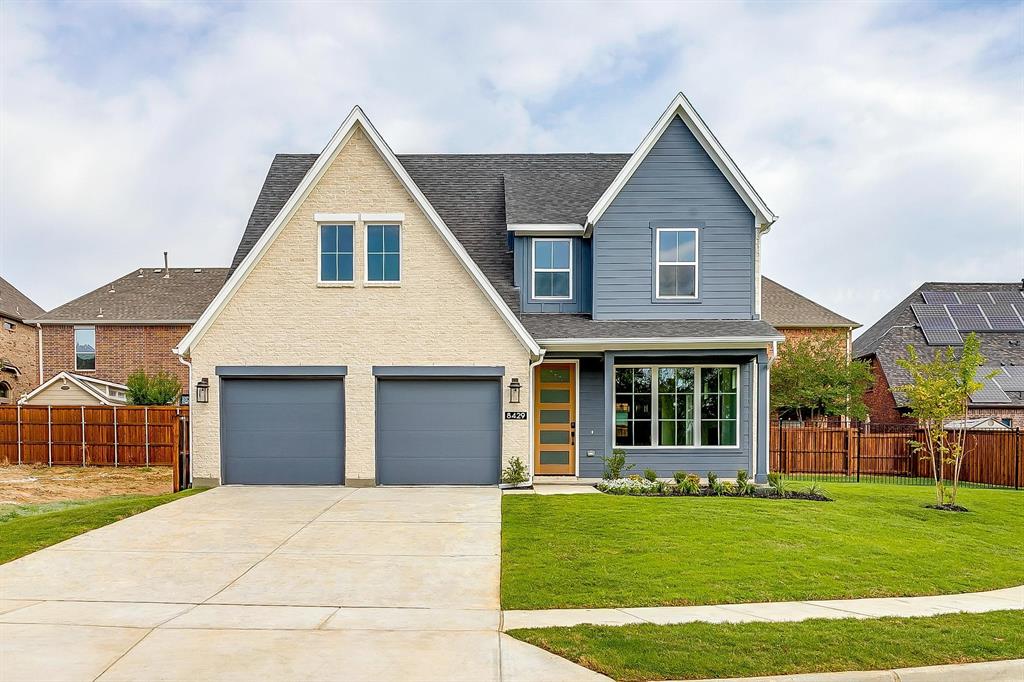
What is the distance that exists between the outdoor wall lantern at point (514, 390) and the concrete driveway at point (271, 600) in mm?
2972

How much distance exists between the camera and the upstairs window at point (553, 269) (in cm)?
1803

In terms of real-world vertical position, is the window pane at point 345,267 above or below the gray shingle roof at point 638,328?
above

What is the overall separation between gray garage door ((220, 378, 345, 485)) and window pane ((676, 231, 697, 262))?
821 cm

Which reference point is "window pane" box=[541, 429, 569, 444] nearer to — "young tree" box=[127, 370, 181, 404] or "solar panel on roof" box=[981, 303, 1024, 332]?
"young tree" box=[127, 370, 181, 404]

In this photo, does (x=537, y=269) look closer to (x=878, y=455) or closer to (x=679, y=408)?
(x=679, y=408)

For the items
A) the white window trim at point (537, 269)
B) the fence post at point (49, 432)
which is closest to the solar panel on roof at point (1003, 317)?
the white window trim at point (537, 269)

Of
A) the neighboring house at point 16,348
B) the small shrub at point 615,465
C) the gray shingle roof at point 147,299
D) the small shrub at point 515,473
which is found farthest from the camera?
the gray shingle roof at point 147,299

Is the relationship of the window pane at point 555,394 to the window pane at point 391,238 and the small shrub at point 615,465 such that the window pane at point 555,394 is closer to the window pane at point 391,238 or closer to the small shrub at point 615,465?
the small shrub at point 615,465

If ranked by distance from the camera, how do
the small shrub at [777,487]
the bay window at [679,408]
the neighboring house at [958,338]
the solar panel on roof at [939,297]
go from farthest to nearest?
the solar panel on roof at [939,297] < the neighboring house at [958,338] < the bay window at [679,408] < the small shrub at [777,487]

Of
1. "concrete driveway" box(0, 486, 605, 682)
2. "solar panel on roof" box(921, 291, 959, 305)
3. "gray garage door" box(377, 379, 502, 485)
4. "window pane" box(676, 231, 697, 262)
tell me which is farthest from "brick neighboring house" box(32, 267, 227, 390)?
"solar panel on roof" box(921, 291, 959, 305)

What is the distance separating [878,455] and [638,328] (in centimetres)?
1165

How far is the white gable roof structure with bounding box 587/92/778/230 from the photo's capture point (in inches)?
669

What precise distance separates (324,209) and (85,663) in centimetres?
1125

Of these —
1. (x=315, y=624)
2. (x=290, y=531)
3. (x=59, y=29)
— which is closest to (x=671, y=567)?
(x=315, y=624)
